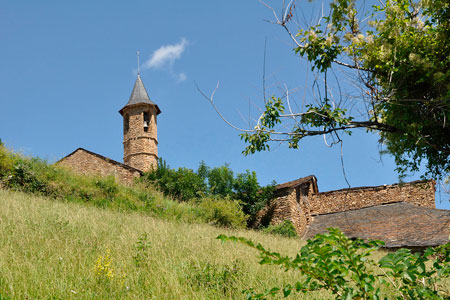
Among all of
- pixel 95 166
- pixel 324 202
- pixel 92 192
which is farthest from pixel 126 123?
pixel 324 202

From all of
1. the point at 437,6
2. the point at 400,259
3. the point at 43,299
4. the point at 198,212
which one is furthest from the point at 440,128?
the point at 198,212

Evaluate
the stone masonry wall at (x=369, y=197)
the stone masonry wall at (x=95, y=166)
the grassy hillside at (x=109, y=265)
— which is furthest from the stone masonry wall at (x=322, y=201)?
the grassy hillside at (x=109, y=265)

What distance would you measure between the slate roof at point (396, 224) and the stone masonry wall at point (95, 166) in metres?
12.2

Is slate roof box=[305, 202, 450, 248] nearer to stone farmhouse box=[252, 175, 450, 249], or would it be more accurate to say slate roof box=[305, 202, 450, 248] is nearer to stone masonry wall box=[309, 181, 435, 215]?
stone farmhouse box=[252, 175, 450, 249]

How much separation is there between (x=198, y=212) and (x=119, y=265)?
43.7 ft

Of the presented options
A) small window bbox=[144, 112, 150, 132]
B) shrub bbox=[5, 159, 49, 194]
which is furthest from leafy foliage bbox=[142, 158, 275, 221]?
shrub bbox=[5, 159, 49, 194]

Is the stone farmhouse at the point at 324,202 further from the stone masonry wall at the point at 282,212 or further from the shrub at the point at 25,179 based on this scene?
the shrub at the point at 25,179

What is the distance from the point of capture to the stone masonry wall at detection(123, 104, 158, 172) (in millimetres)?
29969

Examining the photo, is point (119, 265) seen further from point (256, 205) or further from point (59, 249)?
point (256, 205)

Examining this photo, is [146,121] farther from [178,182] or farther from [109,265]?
[109,265]

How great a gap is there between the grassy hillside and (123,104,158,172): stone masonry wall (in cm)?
2033

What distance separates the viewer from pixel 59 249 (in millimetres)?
6824

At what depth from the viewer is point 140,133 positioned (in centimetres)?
3033

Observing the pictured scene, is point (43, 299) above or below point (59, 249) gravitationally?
below
